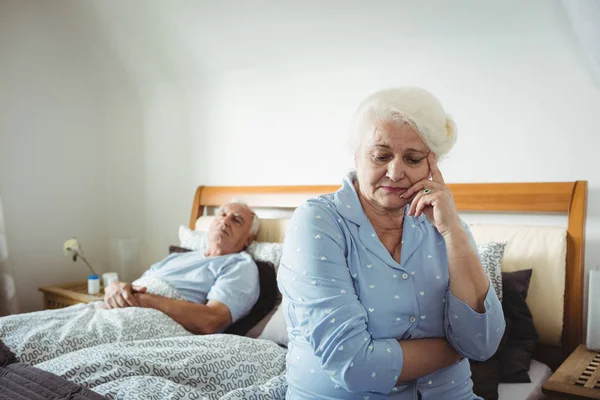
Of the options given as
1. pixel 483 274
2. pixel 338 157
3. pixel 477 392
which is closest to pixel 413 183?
pixel 483 274

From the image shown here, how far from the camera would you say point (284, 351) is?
1.86 meters

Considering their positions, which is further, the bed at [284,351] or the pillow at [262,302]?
the pillow at [262,302]

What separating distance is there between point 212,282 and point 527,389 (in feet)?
4.41

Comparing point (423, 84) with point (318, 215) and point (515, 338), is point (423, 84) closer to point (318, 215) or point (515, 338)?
point (515, 338)

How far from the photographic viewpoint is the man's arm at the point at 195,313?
84.8 inches

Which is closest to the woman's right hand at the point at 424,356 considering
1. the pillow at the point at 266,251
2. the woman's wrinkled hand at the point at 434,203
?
the woman's wrinkled hand at the point at 434,203

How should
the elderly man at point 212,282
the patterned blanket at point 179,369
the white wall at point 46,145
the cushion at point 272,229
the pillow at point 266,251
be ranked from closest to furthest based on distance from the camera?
the patterned blanket at point 179,369 → the elderly man at point 212,282 → the pillow at point 266,251 → the cushion at point 272,229 → the white wall at point 46,145

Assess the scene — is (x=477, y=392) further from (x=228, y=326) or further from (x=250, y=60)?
(x=250, y=60)

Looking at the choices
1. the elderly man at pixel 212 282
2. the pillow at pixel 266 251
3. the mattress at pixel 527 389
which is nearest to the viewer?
the mattress at pixel 527 389

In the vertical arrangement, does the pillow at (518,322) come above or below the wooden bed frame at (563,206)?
below

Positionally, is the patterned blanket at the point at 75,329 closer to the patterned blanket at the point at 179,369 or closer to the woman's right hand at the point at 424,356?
the patterned blanket at the point at 179,369

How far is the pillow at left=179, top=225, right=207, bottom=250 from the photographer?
9.28 feet

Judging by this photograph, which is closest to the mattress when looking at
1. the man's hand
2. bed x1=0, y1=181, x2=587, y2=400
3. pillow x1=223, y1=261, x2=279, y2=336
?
bed x1=0, y1=181, x2=587, y2=400

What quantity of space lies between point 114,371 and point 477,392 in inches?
41.6
